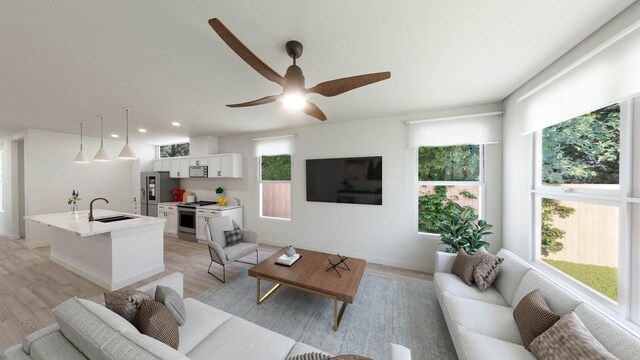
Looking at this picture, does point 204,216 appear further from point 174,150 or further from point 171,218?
point 174,150

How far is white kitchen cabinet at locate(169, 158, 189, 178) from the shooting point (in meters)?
5.09

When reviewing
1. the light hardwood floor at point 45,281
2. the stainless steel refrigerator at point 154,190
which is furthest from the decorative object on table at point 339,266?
the stainless steel refrigerator at point 154,190

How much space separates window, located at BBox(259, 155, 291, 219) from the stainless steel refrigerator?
9.03ft

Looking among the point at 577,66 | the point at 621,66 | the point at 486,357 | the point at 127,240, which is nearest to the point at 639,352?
the point at 486,357

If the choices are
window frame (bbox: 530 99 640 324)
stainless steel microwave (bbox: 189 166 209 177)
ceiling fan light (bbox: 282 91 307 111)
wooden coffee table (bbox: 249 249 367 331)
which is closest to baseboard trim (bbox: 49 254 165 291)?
wooden coffee table (bbox: 249 249 367 331)

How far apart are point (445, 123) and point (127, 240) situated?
4760 mm

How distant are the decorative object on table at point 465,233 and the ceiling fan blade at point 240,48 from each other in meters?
2.65

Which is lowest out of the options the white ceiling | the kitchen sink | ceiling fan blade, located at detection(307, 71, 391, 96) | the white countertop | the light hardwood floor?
the light hardwood floor

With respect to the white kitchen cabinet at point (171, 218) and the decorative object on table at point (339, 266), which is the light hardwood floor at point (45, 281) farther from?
the decorative object on table at point (339, 266)

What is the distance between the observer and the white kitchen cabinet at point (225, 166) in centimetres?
457

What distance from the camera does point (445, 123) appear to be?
120 inches

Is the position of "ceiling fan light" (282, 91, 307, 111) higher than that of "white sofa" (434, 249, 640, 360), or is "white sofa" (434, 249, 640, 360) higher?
"ceiling fan light" (282, 91, 307, 111)

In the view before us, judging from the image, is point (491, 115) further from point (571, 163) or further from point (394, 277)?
point (394, 277)

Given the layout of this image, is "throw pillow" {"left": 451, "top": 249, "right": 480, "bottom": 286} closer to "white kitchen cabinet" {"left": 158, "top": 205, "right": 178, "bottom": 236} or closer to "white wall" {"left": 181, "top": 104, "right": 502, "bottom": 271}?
"white wall" {"left": 181, "top": 104, "right": 502, "bottom": 271}
